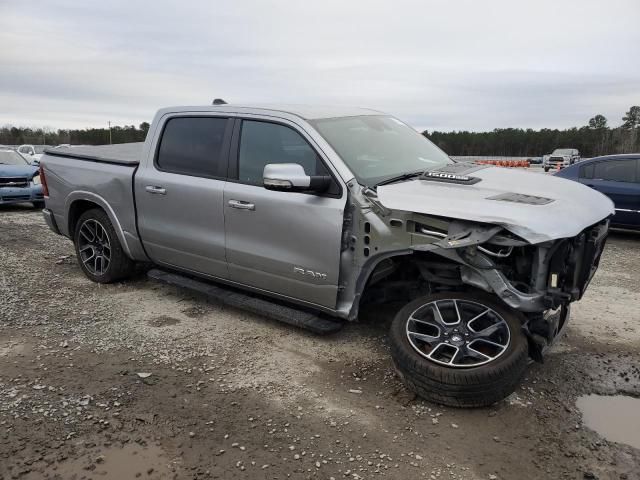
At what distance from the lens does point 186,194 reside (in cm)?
463

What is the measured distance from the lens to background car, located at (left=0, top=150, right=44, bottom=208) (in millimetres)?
11328

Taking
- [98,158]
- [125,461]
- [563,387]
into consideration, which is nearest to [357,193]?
[563,387]

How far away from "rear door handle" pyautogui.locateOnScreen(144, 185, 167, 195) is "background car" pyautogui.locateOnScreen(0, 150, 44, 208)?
7688mm

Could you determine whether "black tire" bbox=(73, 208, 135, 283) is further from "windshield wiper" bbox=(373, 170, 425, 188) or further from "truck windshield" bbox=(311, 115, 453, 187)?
"windshield wiper" bbox=(373, 170, 425, 188)

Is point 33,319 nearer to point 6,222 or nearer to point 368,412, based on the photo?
point 368,412

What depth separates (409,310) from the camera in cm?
363

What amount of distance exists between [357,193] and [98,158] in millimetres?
3171

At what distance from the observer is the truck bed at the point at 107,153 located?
5.32 meters

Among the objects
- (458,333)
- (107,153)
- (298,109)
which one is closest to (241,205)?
(298,109)

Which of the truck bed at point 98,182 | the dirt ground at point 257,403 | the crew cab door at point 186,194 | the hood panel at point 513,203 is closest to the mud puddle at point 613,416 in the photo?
the dirt ground at point 257,403

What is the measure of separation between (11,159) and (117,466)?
12.1 meters

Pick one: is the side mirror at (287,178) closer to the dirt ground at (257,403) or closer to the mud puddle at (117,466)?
the dirt ground at (257,403)

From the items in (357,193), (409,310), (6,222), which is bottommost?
(6,222)

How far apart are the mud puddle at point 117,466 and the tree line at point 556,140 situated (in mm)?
51364
